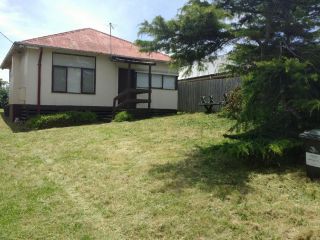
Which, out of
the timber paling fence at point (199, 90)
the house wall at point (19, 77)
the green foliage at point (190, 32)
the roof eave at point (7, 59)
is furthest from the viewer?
the timber paling fence at point (199, 90)

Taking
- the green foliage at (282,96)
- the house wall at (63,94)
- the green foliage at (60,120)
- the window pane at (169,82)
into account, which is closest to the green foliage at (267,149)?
the green foliage at (282,96)

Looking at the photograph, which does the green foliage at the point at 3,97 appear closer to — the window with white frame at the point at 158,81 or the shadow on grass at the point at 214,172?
the window with white frame at the point at 158,81

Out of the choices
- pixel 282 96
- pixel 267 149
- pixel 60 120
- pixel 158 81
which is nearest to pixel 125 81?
pixel 158 81

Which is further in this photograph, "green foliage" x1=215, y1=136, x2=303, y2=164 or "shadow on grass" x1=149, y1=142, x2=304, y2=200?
"green foliage" x1=215, y1=136, x2=303, y2=164

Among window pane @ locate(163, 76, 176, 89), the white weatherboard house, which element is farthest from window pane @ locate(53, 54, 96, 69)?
window pane @ locate(163, 76, 176, 89)

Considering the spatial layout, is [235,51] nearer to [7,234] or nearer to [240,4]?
[240,4]

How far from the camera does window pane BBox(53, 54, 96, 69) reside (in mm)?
17297

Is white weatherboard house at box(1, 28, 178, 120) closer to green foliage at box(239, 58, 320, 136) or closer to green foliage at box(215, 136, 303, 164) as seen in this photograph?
green foliage at box(239, 58, 320, 136)

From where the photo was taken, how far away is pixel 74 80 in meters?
17.8

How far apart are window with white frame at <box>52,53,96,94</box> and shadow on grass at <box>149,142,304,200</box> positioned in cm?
1102

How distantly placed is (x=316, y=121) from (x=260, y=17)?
245cm

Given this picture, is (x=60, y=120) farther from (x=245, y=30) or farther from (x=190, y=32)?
(x=245, y=30)

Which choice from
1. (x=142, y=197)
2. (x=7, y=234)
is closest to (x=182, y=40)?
(x=142, y=197)

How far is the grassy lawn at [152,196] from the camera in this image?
4.93m
